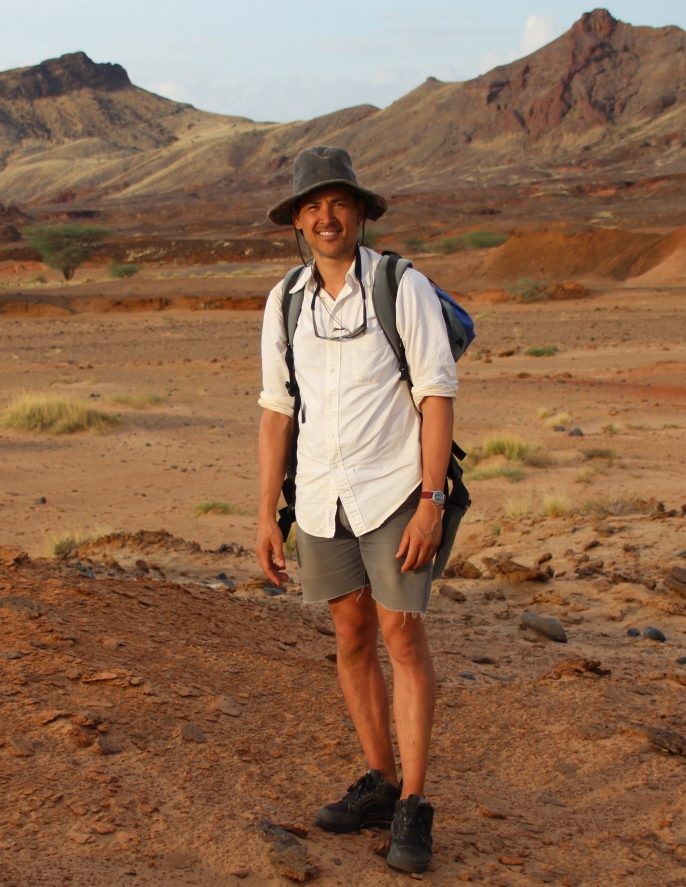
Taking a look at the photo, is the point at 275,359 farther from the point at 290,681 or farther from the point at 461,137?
the point at 461,137

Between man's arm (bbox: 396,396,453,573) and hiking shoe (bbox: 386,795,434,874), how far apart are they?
2.17 feet

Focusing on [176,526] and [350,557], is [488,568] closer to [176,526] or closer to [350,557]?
[176,526]

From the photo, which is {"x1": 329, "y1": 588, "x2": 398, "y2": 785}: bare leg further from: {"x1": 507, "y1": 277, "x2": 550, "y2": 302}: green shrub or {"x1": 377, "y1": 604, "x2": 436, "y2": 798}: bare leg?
{"x1": 507, "y1": 277, "x2": 550, "y2": 302}: green shrub

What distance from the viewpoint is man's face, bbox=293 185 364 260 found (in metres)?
3.23

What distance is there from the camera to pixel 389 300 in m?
3.13

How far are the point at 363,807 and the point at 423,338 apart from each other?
1.37m

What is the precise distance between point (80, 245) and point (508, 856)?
1908 inches

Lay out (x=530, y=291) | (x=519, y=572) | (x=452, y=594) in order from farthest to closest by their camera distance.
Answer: (x=530, y=291) < (x=519, y=572) < (x=452, y=594)

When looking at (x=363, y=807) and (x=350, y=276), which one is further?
(x=363, y=807)

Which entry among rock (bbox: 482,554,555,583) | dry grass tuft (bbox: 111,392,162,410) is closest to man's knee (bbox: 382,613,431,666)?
rock (bbox: 482,554,555,583)

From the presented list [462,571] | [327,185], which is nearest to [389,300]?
[327,185]

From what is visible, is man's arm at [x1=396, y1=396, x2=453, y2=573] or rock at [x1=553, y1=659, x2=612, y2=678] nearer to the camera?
man's arm at [x1=396, y1=396, x2=453, y2=573]

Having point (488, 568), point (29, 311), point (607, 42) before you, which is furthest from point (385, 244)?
point (607, 42)

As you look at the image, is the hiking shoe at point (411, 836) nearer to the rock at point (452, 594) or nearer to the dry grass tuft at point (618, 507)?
the rock at point (452, 594)
